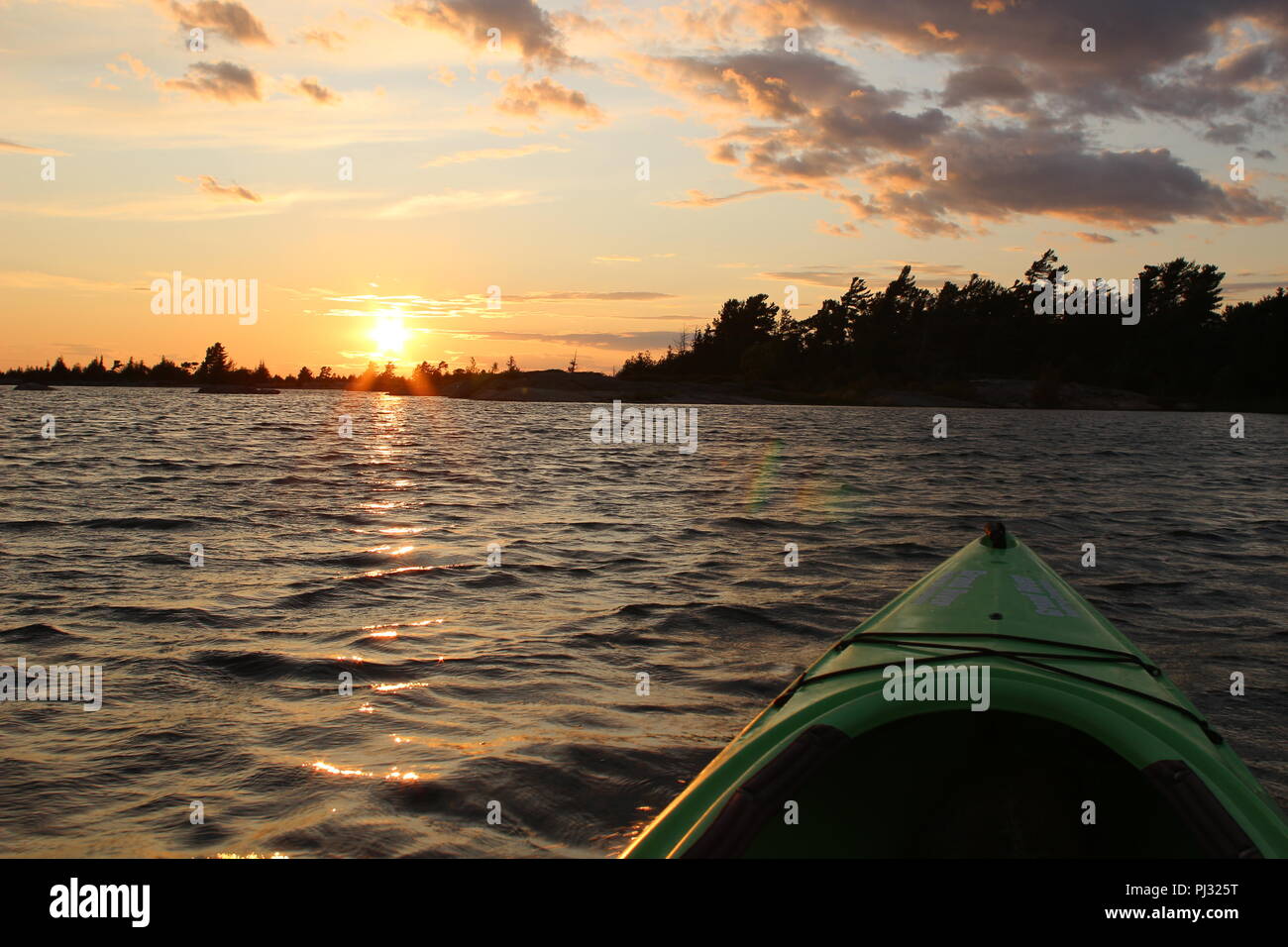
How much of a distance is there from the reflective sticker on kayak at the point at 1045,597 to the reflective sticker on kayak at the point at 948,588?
0.98 ft

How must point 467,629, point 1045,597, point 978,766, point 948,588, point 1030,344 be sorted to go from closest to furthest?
1. point 978,766
2. point 1045,597
3. point 948,588
4. point 467,629
5. point 1030,344

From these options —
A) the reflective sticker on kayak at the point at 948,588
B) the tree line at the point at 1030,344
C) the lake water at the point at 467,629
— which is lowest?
the lake water at the point at 467,629

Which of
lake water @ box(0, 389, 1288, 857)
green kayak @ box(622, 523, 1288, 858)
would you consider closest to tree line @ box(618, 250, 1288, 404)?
lake water @ box(0, 389, 1288, 857)

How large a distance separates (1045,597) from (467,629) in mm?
4815

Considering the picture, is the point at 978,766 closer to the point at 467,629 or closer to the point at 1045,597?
the point at 1045,597

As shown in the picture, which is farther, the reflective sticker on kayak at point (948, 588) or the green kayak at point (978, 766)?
the reflective sticker on kayak at point (948, 588)

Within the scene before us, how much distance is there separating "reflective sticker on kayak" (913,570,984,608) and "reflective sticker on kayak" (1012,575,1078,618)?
0.30m

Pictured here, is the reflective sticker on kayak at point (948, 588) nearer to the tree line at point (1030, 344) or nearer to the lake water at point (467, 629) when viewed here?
the lake water at point (467, 629)

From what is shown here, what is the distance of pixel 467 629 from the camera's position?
7.92 m

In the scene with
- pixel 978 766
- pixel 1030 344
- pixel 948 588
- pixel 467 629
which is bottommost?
pixel 467 629

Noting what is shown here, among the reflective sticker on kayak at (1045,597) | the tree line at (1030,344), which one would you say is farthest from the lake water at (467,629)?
the tree line at (1030,344)

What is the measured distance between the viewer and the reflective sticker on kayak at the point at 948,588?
228 inches

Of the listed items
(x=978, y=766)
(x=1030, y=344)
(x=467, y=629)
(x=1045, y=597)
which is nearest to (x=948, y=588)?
(x=1045, y=597)

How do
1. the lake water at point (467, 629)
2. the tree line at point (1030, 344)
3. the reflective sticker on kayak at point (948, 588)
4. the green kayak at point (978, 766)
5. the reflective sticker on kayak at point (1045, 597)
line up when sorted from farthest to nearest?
the tree line at point (1030, 344), the reflective sticker on kayak at point (948, 588), the reflective sticker on kayak at point (1045, 597), the lake water at point (467, 629), the green kayak at point (978, 766)
